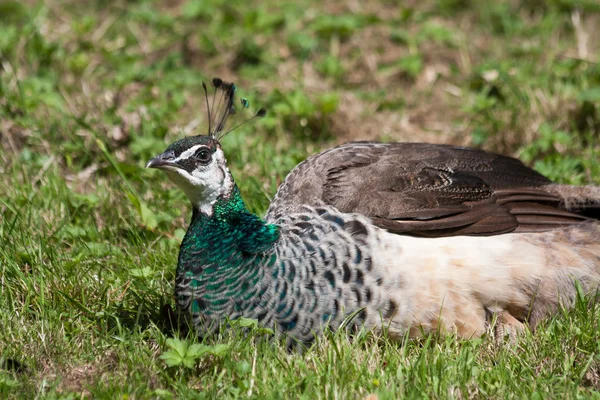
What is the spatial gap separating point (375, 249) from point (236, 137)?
1870 mm

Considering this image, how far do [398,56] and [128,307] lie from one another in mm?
3450

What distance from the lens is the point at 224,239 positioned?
357 centimetres

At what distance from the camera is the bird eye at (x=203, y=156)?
11.6ft

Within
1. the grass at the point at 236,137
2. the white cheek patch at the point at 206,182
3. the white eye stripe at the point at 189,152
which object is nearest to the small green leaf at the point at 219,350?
the grass at the point at 236,137

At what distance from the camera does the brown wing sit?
12.3 feet

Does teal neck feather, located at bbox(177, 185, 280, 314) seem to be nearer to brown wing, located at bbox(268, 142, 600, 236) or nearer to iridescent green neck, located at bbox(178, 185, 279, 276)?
iridescent green neck, located at bbox(178, 185, 279, 276)

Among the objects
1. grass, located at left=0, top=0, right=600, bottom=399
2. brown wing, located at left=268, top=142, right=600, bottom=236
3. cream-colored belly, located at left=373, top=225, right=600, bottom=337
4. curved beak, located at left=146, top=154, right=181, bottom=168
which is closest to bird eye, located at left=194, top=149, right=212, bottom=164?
curved beak, located at left=146, top=154, right=181, bottom=168

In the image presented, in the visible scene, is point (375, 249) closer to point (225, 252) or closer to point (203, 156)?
point (225, 252)

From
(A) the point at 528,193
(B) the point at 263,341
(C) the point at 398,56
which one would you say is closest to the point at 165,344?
(B) the point at 263,341

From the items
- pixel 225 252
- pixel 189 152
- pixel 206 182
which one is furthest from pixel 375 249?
pixel 189 152

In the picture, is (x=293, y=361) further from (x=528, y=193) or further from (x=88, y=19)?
(x=88, y=19)

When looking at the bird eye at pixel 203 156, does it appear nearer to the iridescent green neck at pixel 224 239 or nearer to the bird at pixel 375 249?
the bird at pixel 375 249

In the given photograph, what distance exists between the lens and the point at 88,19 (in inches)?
259

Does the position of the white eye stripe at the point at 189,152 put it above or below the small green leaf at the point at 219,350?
above
